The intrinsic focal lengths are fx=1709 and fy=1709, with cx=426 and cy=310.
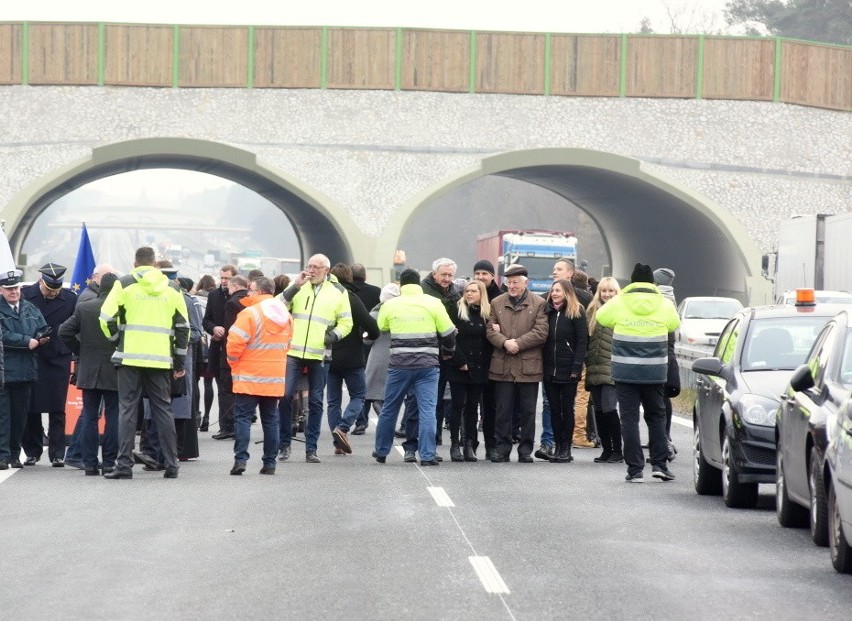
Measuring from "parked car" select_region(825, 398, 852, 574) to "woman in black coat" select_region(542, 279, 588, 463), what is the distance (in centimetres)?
606

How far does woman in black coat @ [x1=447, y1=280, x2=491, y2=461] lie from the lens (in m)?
15.5

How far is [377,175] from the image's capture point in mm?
39969

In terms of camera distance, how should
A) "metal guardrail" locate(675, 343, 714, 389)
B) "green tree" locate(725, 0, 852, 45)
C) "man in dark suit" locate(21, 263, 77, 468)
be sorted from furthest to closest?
1. "green tree" locate(725, 0, 852, 45)
2. "metal guardrail" locate(675, 343, 714, 389)
3. "man in dark suit" locate(21, 263, 77, 468)

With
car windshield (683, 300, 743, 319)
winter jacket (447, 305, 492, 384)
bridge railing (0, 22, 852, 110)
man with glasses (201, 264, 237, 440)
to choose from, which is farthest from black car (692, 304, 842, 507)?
bridge railing (0, 22, 852, 110)

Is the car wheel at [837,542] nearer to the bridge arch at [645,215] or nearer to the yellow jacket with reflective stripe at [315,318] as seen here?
the yellow jacket with reflective stripe at [315,318]

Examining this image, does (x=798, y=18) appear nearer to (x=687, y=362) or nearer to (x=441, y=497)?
(x=687, y=362)

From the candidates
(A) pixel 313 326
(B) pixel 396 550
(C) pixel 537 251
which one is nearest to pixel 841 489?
(B) pixel 396 550

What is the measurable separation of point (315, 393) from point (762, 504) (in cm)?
459

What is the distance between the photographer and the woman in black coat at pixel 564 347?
15352 millimetres

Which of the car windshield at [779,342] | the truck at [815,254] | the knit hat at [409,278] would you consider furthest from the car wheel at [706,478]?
the truck at [815,254]

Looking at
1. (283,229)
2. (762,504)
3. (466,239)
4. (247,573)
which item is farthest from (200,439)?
(283,229)

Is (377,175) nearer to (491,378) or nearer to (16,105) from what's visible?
(16,105)

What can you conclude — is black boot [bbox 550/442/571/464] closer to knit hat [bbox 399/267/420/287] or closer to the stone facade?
knit hat [bbox 399/267/420/287]

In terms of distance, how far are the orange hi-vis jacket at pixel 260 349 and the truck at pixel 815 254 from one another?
17.1 metres
